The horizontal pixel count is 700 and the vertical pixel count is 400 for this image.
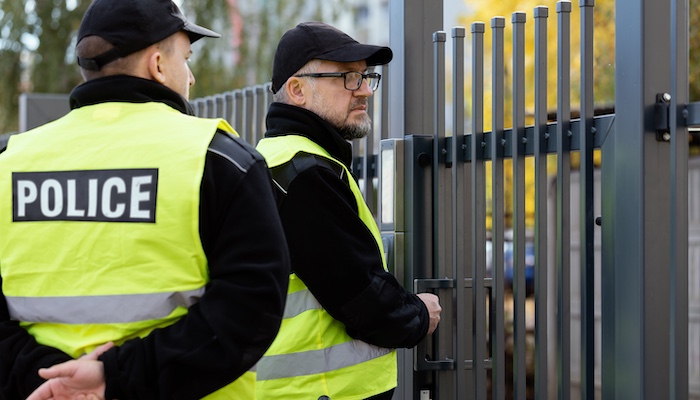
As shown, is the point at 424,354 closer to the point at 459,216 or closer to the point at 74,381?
the point at 459,216

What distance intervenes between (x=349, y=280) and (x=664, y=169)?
88 cm

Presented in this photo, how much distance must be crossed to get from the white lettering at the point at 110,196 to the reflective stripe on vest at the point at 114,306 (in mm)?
168

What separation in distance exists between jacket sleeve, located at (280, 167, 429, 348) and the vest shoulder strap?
0.02m

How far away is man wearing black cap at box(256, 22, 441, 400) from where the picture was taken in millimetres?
2656

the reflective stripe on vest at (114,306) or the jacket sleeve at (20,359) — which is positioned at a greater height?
the reflective stripe on vest at (114,306)

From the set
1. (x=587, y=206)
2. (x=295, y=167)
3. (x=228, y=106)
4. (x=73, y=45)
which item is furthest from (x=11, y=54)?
(x=587, y=206)

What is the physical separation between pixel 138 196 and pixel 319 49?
119 cm

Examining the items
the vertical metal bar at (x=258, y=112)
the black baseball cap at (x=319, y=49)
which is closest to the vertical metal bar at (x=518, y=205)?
the black baseball cap at (x=319, y=49)

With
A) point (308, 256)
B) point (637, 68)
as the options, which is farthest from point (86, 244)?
point (637, 68)

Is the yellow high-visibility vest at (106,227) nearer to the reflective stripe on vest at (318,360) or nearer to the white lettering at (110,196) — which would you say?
the white lettering at (110,196)

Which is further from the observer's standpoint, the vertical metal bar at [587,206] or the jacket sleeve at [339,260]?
the vertical metal bar at [587,206]

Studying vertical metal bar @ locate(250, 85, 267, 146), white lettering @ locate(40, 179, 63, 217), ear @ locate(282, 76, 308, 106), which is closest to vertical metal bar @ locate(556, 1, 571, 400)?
ear @ locate(282, 76, 308, 106)

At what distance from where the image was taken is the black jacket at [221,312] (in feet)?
6.31

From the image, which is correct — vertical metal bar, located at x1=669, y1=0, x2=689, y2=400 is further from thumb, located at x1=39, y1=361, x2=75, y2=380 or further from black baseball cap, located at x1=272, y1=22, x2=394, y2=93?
thumb, located at x1=39, y1=361, x2=75, y2=380
